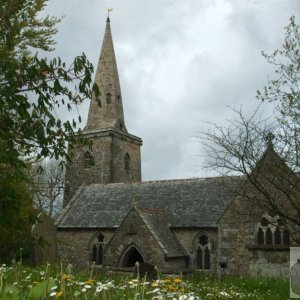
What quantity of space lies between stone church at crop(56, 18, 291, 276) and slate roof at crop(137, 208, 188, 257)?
0.05 meters

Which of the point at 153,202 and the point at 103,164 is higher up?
the point at 103,164

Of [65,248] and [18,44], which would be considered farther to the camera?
[65,248]

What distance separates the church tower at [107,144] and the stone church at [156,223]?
0.08 meters

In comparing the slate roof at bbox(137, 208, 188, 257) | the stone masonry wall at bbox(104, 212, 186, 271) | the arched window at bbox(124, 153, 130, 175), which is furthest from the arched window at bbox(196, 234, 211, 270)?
the arched window at bbox(124, 153, 130, 175)

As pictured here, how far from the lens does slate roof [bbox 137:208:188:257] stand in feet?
65.5

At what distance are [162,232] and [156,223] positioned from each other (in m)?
0.54

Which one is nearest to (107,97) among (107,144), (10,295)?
(107,144)

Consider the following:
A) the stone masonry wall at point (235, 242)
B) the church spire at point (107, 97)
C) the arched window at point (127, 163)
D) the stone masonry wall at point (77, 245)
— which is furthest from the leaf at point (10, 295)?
the arched window at point (127, 163)

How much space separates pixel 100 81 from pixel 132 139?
229 inches

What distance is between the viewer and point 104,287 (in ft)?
11.6

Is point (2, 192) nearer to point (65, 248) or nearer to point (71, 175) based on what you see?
point (65, 248)

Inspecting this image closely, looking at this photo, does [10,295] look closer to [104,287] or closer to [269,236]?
[104,287]

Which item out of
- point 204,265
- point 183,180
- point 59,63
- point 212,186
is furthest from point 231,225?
point 59,63

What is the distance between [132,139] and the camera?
1419 inches
